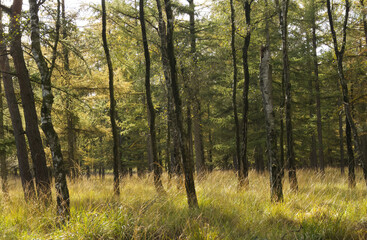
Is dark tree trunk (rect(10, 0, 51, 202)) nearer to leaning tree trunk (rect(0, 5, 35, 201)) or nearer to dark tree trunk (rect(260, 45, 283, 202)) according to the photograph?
leaning tree trunk (rect(0, 5, 35, 201))

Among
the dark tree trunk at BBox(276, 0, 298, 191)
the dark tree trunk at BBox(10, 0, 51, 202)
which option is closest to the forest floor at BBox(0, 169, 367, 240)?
the dark tree trunk at BBox(10, 0, 51, 202)

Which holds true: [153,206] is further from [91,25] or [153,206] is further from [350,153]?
[350,153]

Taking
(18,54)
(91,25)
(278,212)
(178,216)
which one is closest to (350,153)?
(278,212)

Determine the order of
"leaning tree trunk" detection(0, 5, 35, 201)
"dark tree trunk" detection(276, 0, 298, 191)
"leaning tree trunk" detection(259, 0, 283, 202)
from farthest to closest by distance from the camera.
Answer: "leaning tree trunk" detection(0, 5, 35, 201)
"dark tree trunk" detection(276, 0, 298, 191)
"leaning tree trunk" detection(259, 0, 283, 202)

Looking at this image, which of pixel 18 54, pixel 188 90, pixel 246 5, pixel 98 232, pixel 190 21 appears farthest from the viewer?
pixel 190 21

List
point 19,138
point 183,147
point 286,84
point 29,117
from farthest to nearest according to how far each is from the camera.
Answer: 1. point 19,138
2. point 286,84
3. point 29,117
4. point 183,147

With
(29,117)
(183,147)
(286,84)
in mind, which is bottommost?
(183,147)

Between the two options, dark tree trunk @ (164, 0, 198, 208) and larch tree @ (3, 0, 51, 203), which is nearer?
dark tree trunk @ (164, 0, 198, 208)

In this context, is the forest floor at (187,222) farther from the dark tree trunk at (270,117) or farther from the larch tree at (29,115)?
the larch tree at (29,115)

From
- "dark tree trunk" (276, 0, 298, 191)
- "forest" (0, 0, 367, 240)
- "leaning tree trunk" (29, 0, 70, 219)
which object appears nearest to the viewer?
"forest" (0, 0, 367, 240)

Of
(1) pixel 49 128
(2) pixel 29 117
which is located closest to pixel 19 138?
(2) pixel 29 117

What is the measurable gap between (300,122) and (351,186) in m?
11.3

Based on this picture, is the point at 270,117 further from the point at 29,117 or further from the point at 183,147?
the point at 29,117

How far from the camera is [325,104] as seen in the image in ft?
64.2
